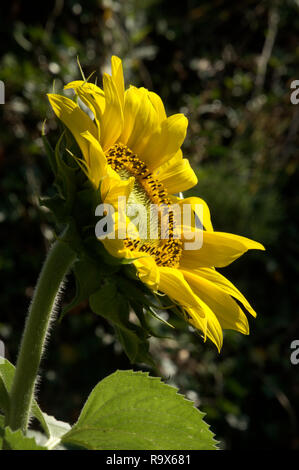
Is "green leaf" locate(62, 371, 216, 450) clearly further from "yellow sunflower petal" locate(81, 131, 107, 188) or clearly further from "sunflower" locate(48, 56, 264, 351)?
"yellow sunflower petal" locate(81, 131, 107, 188)

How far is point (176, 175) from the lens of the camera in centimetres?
74

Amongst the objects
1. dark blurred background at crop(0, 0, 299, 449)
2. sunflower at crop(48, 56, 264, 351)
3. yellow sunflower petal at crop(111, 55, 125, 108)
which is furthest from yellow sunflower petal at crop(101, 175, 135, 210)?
dark blurred background at crop(0, 0, 299, 449)

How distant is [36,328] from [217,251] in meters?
0.24

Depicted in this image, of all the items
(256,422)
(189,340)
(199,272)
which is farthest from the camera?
(256,422)

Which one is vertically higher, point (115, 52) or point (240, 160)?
point (115, 52)

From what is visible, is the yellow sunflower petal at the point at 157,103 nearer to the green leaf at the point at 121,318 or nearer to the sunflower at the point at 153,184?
the sunflower at the point at 153,184

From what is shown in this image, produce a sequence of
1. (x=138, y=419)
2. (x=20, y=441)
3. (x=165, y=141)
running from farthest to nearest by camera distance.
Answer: (x=165, y=141) → (x=138, y=419) → (x=20, y=441)

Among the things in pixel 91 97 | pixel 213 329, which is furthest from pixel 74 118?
pixel 213 329

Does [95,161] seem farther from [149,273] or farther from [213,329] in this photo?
[213,329]

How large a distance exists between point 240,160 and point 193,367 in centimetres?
78

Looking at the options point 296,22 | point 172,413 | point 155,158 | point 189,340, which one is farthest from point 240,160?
point 172,413

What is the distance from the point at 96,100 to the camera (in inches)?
24.6
